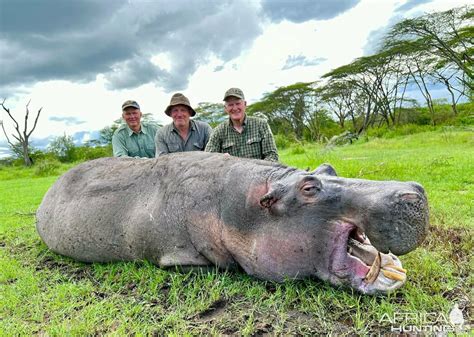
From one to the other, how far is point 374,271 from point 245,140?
11.1 ft

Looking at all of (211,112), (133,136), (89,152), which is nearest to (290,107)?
(211,112)

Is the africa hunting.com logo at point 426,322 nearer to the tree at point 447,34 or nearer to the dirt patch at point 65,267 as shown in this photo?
the dirt patch at point 65,267

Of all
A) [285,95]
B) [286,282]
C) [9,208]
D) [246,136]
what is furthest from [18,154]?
[286,282]

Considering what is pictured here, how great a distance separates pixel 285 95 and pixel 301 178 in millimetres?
34132

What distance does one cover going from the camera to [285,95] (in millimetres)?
36094

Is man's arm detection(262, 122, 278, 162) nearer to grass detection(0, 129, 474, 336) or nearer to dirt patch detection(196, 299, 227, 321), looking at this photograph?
grass detection(0, 129, 474, 336)

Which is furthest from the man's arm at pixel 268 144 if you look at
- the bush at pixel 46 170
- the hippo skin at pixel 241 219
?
the bush at pixel 46 170

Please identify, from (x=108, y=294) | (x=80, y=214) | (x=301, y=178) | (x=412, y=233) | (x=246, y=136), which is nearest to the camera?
(x=412, y=233)

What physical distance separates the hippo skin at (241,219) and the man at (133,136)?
235 centimetres

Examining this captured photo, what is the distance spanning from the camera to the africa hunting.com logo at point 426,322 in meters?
2.38

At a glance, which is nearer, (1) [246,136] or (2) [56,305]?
(2) [56,305]

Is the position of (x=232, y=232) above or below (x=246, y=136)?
below

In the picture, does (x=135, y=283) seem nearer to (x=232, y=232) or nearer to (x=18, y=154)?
(x=232, y=232)

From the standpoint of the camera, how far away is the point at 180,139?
603 centimetres
